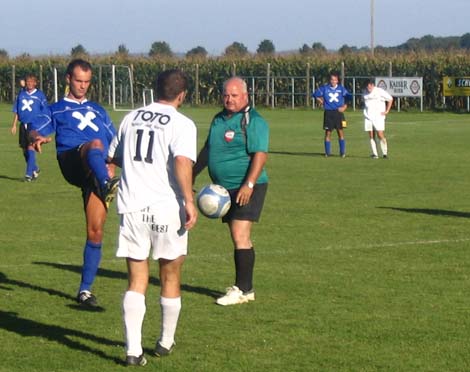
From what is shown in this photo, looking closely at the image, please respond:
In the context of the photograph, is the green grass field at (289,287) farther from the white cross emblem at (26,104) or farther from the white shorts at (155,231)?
the white cross emblem at (26,104)

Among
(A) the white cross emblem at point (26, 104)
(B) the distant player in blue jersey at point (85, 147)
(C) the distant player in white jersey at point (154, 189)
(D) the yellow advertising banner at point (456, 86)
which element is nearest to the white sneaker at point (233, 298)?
(B) the distant player in blue jersey at point (85, 147)

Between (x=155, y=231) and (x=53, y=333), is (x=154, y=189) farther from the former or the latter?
(x=53, y=333)

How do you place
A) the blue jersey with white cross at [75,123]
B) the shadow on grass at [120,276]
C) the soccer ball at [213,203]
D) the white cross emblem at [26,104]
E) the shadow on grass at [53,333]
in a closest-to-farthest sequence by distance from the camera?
the shadow on grass at [53,333] < the soccer ball at [213,203] < the blue jersey with white cross at [75,123] < the shadow on grass at [120,276] < the white cross emblem at [26,104]

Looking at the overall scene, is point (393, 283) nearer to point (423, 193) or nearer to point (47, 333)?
point (47, 333)

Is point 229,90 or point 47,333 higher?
point 229,90

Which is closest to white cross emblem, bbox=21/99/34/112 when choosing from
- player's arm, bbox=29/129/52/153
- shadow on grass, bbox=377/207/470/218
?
shadow on grass, bbox=377/207/470/218

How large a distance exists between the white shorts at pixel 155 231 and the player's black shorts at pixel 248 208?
2396 millimetres

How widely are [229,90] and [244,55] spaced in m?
65.0

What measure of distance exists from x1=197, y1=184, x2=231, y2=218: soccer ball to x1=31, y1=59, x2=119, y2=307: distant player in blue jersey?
802mm

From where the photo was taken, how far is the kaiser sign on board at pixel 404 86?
6041 centimetres

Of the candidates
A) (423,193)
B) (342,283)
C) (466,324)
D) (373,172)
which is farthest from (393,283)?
(373,172)

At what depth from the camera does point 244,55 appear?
246 ft

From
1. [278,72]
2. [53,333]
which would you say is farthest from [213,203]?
[278,72]

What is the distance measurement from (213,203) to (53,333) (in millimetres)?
1712
